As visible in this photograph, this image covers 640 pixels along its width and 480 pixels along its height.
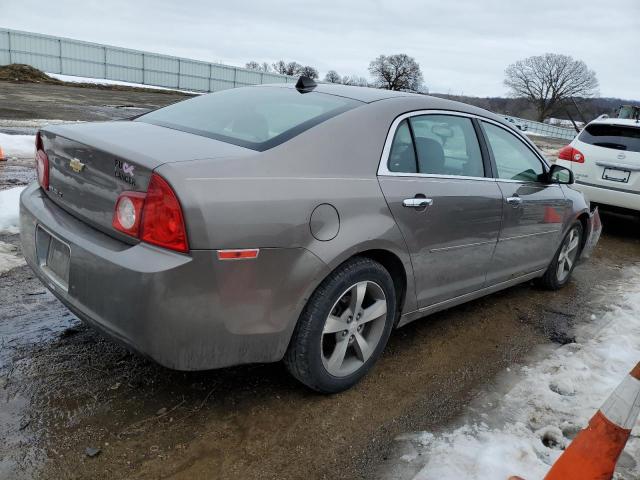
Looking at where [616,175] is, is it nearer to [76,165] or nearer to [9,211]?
[76,165]

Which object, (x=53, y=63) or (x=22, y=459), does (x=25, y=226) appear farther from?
(x=53, y=63)

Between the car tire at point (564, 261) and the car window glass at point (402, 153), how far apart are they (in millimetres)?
2383

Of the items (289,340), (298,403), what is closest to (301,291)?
(289,340)

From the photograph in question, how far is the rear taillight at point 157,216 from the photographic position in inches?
84.6

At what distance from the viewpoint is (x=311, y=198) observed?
97.8 inches

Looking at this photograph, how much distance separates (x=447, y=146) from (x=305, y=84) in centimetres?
98

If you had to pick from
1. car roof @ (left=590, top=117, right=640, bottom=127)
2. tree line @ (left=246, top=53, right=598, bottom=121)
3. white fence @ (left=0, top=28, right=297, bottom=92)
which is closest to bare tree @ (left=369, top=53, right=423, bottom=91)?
tree line @ (left=246, top=53, right=598, bottom=121)

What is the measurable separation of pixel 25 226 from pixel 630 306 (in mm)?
4757

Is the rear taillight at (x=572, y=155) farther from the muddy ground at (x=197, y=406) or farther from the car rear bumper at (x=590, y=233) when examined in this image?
the muddy ground at (x=197, y=406)

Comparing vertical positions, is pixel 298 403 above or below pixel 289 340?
below

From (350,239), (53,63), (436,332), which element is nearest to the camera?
(350,239)

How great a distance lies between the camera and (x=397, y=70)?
237 feet

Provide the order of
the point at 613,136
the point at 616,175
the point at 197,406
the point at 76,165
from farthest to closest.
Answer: the point at 613,136 < the point at 616,175 < the point at 197,406 < the point at 76,165

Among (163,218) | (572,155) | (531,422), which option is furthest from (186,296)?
(572,155)
